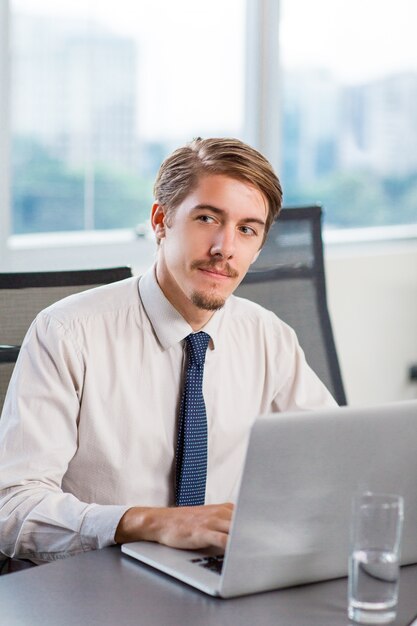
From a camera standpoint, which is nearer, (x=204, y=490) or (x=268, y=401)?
(x=204, y=490)

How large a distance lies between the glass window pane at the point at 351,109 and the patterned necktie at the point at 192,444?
2.33 metres

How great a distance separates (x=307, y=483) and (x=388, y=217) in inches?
137

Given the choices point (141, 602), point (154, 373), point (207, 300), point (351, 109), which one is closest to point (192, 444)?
point (154, 373)

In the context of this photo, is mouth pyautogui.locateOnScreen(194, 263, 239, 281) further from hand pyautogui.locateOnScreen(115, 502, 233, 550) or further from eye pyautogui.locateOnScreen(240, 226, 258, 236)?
hand pyautogui.locateOnScreen(115, 502, 233, 550)

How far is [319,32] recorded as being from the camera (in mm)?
4109

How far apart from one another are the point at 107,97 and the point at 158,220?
141 cm

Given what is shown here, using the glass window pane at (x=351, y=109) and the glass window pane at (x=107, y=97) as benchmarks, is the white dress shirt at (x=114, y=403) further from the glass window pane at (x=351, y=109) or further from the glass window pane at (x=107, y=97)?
the glass window pane at (x=351, y=109)

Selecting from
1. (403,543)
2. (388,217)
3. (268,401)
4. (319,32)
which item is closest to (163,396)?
(268,401)

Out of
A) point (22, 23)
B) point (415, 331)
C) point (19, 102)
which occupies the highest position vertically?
point (22, 23)

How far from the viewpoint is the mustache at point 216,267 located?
1.83m

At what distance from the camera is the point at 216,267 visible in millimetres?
1831

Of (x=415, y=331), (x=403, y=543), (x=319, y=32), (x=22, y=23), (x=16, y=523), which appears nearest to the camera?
(x=403, y=543)

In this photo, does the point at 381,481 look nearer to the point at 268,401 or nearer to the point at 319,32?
the point at 268,401

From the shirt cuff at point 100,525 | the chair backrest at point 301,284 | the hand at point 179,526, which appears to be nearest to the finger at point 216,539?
the hand at point 179,526
